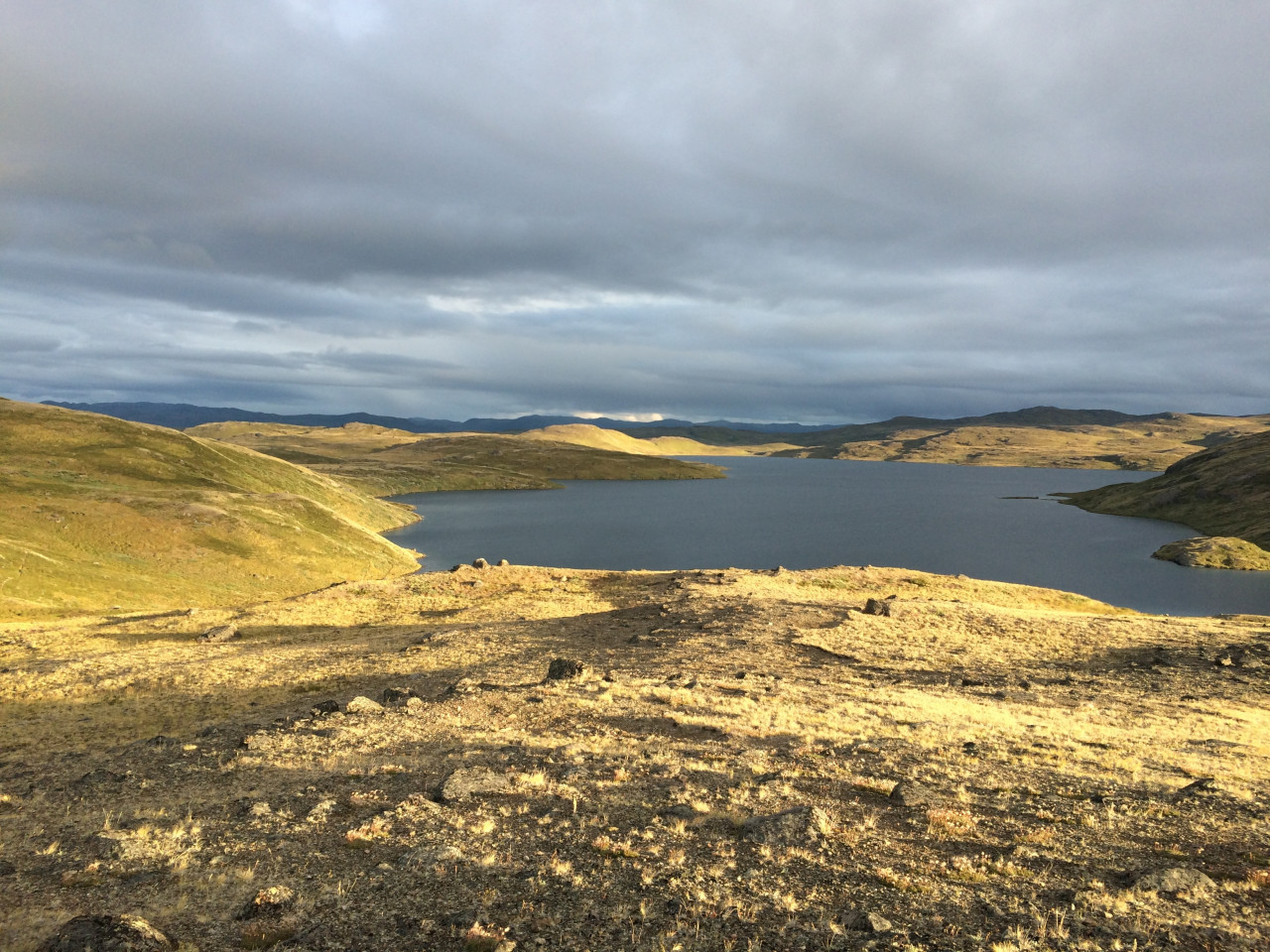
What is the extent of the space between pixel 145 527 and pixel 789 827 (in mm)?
90419

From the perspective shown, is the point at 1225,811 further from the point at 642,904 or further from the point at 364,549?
the point at 364,549

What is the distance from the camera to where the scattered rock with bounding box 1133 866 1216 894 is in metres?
12.4

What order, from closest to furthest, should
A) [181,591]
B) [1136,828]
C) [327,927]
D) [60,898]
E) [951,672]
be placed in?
[327,927]
[60,898]
[1136,828]
[951,672]
[181,591]

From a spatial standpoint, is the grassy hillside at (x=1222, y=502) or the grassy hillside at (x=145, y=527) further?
the grassy hillside at (x=1222, y=502)

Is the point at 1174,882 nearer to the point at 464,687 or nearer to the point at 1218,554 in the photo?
the point at 464,687

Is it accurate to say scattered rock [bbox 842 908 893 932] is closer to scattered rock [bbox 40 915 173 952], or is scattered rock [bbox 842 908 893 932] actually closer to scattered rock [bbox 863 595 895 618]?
scattered rock [bbox 40 915 173 952]

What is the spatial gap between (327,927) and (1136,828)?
17818 mm

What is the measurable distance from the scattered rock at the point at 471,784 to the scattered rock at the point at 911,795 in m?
10.3

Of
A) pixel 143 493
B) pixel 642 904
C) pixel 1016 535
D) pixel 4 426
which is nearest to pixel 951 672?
pixel 642 904

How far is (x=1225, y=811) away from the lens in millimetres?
16672

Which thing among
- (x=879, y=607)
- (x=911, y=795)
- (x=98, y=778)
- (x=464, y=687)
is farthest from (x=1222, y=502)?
(x=98, y=778)

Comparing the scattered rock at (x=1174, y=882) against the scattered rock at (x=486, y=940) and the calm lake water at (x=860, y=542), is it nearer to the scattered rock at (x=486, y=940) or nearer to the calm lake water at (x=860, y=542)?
the scattered rock at (x=486, y=940)

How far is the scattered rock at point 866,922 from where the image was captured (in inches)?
437

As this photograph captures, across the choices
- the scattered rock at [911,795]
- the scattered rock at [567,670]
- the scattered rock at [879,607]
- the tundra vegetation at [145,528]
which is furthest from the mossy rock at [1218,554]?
the tundra vegetation at [145,528]
